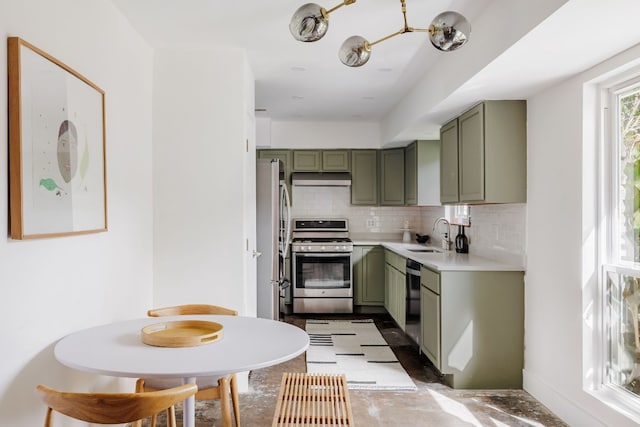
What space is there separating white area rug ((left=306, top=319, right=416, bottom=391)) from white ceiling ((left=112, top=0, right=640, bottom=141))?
218 cm

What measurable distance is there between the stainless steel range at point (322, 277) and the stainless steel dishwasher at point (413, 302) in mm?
1297

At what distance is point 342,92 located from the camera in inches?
178

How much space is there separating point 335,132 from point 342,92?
1.63 m

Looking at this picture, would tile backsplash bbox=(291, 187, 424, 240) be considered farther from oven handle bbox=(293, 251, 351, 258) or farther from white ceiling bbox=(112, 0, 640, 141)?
white ceiling bbox=(112, 0, 640, 141)

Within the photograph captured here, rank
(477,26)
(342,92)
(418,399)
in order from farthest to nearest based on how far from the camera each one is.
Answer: (342,92) → (418,399) → (477,26)

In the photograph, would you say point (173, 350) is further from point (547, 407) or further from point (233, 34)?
point (547, 407)

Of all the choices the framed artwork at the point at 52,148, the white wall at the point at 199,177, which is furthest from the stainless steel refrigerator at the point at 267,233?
the framed artwork at the point at 52,148

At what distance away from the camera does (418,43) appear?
3197mm

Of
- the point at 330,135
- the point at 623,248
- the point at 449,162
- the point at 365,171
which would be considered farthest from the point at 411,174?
the point at 623,248

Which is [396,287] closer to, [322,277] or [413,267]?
[413,267]

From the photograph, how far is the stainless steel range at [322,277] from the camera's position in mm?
5672

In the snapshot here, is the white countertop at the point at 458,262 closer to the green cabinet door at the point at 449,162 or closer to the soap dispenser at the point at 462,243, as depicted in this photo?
the soap dispenser at the point at 462,243

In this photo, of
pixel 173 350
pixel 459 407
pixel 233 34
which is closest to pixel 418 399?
pixel 459 407

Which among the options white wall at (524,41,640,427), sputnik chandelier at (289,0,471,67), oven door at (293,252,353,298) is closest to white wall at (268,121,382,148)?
oven door at (293,252,353,298)
